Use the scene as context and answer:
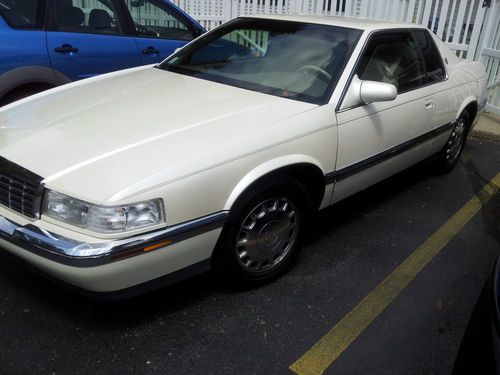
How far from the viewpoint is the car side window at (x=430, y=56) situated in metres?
4.26

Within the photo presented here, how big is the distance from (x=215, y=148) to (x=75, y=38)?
2965 mm

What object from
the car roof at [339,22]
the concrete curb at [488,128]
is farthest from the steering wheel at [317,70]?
the concrete curb at [488,128]

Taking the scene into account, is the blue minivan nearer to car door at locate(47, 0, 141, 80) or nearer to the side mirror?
car door at locate(47, 0, 141, 80)

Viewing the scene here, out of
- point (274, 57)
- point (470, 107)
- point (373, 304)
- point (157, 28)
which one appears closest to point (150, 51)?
point (157, 28)

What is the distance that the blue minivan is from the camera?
4383 mm

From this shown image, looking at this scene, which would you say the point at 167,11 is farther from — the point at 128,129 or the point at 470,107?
the point at 470,107

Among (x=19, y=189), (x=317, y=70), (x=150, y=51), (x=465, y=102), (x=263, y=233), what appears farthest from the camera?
(x=150, y=51)

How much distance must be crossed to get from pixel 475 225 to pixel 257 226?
2258mm

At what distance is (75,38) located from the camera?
4.77 m

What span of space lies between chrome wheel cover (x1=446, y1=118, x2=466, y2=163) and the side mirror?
1.99 metres

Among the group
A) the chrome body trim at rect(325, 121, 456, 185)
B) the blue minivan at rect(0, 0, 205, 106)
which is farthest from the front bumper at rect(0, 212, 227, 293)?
the blue minivan at rect(0, 0, 205, 106)

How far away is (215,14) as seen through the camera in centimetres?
944

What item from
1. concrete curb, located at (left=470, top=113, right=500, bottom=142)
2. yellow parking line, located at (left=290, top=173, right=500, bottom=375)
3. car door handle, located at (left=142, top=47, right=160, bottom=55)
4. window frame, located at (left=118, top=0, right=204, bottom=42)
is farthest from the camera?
concrete curb, located at (left=470, top=113, right=500, bottom=142)

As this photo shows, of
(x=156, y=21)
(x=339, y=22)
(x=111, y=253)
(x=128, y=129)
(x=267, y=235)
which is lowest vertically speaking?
(x=267, y=235)
